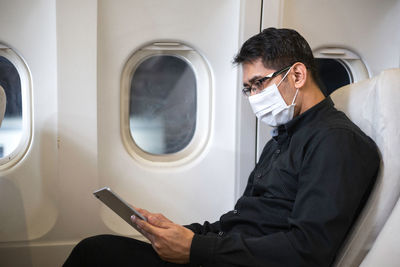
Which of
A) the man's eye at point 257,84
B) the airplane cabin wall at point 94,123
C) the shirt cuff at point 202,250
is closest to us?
the shirt cuff at point 202,250

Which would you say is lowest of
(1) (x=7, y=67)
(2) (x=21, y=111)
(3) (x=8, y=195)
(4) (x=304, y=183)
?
(3) (x=8, y=195)

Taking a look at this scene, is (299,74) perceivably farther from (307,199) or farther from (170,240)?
(170,240)

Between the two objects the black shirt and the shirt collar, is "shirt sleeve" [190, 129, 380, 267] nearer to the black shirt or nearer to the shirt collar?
the black shirt

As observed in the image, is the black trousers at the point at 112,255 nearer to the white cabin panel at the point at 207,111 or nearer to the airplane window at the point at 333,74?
the white cabin panel at the point at 207,111

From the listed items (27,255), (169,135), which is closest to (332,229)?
(169,135)

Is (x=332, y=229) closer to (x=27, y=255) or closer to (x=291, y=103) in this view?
(x=291, y=103)

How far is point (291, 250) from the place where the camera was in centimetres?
110

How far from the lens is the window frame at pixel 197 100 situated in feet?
7.27

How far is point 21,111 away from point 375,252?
1.92m

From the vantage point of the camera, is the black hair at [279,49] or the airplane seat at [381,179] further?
the black hair at [279,49]

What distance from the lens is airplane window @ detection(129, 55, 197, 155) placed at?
7.48ft

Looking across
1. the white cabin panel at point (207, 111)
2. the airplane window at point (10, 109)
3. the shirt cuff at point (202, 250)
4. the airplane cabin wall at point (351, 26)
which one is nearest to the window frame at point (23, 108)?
the airplane window at point (10, 109)

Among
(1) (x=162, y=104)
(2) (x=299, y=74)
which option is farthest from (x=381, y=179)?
(1) (x=162, y=104)

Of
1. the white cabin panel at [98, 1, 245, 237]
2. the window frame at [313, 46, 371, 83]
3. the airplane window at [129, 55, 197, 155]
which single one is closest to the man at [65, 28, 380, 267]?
the white cabin panel at [98, 1, 245, 237]
